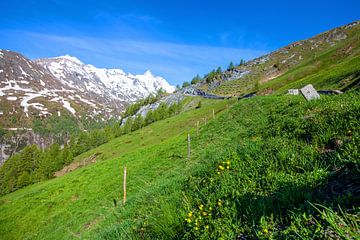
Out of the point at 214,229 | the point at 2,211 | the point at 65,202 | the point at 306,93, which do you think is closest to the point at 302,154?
the point at 214,229

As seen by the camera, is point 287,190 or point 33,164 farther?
point 33,164

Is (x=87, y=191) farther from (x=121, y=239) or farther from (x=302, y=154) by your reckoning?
(x=302, y=154)

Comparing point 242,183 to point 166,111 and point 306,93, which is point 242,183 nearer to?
point 306,93

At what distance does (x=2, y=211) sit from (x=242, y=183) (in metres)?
50.3

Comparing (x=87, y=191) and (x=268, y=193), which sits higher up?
(x=268, y=193)

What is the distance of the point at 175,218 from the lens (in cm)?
562

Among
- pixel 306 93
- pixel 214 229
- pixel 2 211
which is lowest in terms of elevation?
pixel 2 211

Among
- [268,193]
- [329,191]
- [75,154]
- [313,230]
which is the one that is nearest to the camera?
[313,230]

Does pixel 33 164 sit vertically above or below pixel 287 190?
below

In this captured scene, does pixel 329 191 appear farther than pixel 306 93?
No

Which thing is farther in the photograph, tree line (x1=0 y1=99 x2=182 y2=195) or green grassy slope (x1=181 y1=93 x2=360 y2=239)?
tree line (x1=0 y1=99 x2=182 y2=195)

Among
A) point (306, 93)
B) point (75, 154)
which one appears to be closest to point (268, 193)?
point (306, 93)

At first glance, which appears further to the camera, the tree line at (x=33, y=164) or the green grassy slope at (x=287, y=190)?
the tree line at (x=33, y=164)

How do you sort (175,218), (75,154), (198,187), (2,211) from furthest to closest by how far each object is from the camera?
(75,154) → (2,211) → (198,187) → (175,218)
